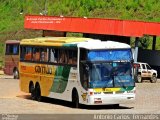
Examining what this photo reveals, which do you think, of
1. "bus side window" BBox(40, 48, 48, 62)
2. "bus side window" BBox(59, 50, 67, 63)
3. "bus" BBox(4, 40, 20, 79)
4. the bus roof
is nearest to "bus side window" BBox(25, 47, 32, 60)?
the bus roof

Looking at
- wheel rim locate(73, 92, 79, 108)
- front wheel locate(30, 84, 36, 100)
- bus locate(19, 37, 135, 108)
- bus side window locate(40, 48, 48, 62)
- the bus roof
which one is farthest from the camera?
front wheel locate(30, 84, 36, 100)

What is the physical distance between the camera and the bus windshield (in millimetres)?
24984

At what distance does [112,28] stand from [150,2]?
36.6m

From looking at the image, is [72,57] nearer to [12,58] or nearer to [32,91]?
[32,91]

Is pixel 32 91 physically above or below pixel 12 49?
below

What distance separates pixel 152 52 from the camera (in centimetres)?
5597

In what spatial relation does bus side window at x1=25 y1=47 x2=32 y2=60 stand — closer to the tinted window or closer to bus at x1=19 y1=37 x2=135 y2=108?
bus at x1=19 y1=37 x2=135 y2=108

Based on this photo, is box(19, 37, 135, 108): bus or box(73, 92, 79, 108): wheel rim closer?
box(19, 37, 135, 108): bus

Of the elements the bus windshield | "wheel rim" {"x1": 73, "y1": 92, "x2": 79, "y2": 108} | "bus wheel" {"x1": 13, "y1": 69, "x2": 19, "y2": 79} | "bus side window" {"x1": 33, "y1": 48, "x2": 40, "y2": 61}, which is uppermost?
"bus side window" {"x1": 33, "y1": 48, "x2": 40, "y2": 61}

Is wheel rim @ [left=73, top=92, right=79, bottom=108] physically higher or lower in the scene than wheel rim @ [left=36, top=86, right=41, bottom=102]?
higher

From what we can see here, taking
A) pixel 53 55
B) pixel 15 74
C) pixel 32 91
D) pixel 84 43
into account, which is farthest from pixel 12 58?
pixel 84 43

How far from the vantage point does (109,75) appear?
25.1 meters

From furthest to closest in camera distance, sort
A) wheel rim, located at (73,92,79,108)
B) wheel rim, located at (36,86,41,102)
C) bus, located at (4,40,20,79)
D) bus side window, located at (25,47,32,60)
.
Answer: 1. bus, located at (4,40,20,79)
2. bus side window, located at (25,47,32,60)
3. wheel rim, located at (36,86,41,102)
4. wheel rim, located at (73,92,79,108)

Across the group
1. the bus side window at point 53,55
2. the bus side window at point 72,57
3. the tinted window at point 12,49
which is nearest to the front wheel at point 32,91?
the bus side window at point 53,55
